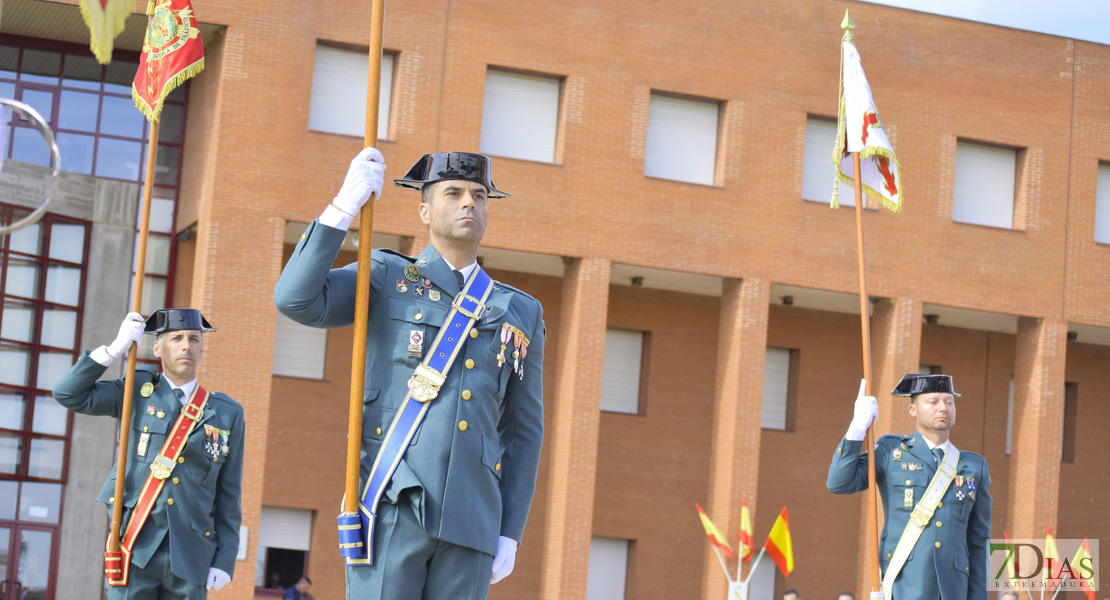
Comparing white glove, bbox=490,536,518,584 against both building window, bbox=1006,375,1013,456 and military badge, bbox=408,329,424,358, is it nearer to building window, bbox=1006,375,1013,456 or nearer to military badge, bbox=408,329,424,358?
military badge, bbox=408,329,424,358

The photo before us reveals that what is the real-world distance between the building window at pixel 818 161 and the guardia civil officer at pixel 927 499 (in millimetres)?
18027

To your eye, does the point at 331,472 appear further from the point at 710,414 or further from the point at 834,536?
the point at 834,536

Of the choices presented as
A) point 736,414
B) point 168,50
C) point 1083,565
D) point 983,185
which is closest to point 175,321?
point 168,50

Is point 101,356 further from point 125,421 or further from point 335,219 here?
point 335,219

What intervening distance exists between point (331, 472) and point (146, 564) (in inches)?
737

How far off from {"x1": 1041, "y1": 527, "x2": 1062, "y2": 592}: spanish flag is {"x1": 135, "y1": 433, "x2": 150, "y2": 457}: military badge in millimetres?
20244

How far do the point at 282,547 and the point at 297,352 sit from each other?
12.1ft

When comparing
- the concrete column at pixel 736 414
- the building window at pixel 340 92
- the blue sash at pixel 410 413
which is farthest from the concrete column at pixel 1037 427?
the blue sash at pixel 410 413

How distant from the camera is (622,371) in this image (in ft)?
93.8

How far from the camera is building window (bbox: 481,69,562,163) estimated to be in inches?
1012

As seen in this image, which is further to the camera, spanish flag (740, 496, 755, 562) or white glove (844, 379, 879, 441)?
spanish flag (740, 496, 755, 562)

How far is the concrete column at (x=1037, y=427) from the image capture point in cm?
2761

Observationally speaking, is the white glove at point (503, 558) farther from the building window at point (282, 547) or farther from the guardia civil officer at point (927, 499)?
the building window at point (282, 547)

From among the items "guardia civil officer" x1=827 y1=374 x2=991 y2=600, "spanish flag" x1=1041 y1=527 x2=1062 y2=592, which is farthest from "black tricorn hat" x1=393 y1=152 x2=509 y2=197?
"spanish flag" x1=1041 y1=527 x2=1062 y2=592
